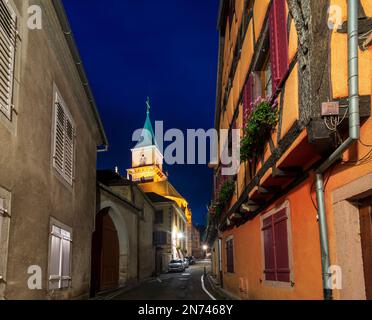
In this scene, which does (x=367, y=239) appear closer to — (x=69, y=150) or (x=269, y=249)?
(x=269, y=249)

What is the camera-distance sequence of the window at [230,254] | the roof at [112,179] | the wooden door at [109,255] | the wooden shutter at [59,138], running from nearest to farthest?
the wooden shutter at [59,138] → the window at [230,254] → the wooden door at [109,255] → the roof at [112,179]

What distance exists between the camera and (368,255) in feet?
16.6

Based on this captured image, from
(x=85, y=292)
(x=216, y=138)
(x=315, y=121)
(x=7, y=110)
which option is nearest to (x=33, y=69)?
(x=7, y=110)

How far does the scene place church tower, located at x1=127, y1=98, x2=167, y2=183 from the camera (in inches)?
3157

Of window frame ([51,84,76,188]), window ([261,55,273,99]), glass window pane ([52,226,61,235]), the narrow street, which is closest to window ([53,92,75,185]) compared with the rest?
window frame ([51,84,76,188])

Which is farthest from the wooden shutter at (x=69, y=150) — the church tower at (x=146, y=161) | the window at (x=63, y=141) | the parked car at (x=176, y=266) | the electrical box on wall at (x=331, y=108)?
the church tower at (x=146, y=161)

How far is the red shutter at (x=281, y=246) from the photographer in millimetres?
8000

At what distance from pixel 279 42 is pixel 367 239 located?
3470mm

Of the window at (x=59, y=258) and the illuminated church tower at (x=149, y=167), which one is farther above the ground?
the illuminated church tower at (x=149, y=167)

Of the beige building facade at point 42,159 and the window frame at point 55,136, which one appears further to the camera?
the window frame at point 55,136

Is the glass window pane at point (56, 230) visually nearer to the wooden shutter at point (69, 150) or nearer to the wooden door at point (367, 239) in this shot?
the wooden shutter at point (69, 150)

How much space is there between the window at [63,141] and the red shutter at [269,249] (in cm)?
471
